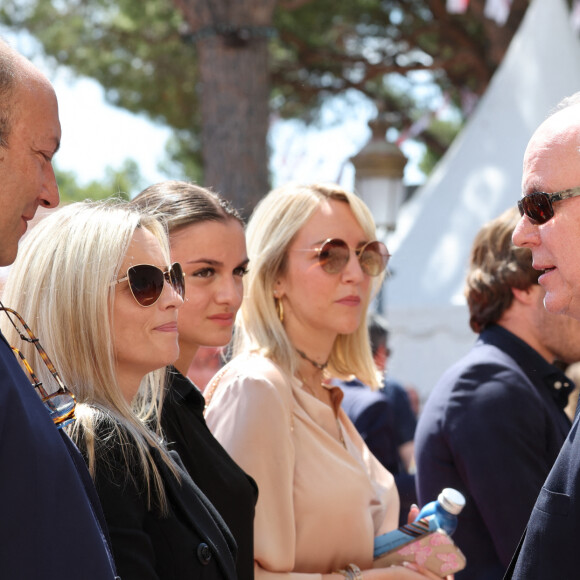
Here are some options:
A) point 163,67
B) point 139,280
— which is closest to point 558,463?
point 139,280

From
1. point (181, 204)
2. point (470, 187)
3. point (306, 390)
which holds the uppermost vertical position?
point (470, 187)

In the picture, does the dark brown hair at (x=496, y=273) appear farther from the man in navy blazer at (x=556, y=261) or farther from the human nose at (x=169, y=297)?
the human nose at (x=169, y=297)

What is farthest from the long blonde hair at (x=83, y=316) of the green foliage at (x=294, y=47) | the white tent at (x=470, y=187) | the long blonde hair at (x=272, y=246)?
the green foliage at (x=294, y=47)

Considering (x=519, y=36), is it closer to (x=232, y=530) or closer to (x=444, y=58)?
(x=444, y=58)

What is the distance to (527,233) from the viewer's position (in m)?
1.96

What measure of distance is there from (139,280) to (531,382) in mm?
1289

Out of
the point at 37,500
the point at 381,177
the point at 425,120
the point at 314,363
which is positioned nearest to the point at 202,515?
the point at 37,500

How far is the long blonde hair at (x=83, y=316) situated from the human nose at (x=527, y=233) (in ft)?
2.86

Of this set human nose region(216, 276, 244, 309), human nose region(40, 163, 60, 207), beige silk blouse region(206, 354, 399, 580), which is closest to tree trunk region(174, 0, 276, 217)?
human nose region(216, 276, 244, 309)

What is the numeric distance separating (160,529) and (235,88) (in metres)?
8.29

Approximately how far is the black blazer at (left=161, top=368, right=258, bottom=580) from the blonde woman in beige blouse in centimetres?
17

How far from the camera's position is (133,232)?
83.3 inches

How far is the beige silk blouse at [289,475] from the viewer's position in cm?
239

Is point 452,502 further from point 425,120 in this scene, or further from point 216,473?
point 425,120
